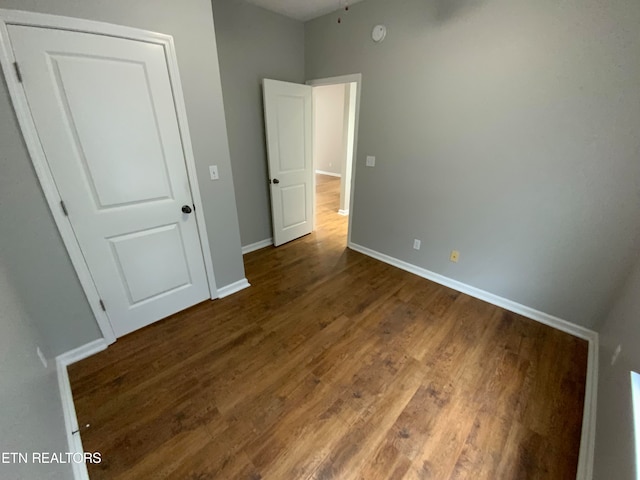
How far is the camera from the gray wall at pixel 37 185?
1.37m

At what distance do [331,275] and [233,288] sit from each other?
101 centimetres

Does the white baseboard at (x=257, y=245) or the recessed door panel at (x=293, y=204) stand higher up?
the recessed door panel at (x=293, y=204)

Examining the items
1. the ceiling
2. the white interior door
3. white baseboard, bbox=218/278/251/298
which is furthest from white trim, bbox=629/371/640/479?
the ceiling

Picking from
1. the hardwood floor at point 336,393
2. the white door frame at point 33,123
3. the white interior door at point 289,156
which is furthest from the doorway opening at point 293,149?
the hardwood floor at point 336,393

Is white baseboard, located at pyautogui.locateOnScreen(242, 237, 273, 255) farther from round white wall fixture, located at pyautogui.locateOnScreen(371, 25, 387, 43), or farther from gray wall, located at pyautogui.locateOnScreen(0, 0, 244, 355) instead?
round white wall fixture, located at pyautogui.locateOnScreen(371, 25, 387, 43)

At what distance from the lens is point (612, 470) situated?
0.95 m

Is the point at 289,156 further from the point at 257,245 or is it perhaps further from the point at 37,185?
the point at 37,185

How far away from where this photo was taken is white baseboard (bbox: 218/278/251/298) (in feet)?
8.08

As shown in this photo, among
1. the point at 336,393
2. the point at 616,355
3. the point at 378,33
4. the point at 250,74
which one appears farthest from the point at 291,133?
the point at 616,355

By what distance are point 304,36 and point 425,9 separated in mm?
1469

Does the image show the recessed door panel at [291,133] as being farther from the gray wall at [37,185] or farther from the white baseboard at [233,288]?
the white baseboard at [233,288]

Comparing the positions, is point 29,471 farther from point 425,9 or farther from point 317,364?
point 425,9

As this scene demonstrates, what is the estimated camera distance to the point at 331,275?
2834 mm

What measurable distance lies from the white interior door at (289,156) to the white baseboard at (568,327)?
0.88 m
